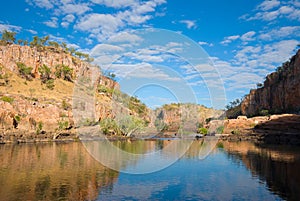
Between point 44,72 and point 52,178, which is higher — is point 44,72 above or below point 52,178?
above

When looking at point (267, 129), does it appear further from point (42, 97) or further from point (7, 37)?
point (7, 37)

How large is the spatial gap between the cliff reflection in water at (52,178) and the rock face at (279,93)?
6697 centimetres

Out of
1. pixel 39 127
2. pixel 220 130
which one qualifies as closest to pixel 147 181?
pixel 39 127

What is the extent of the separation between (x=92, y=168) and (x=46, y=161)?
7.40 m

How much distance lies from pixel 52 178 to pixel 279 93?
8615 cm

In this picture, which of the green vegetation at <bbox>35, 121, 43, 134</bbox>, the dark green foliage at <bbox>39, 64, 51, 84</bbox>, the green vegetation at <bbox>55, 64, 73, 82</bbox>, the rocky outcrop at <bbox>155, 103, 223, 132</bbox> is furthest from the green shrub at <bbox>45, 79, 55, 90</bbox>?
the rocky outcrop at <bbox>155, 103, 223, 132</bbox>

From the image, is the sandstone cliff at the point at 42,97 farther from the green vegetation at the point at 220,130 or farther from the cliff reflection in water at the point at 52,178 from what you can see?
the cliff reflection in water at the point at 52,178

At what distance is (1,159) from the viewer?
1323 inches

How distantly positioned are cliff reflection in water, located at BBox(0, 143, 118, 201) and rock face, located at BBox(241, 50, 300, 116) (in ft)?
220

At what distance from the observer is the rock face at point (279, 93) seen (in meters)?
79.0

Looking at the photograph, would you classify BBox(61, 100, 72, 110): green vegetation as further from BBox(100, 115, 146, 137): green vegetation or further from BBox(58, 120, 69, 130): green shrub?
BBox(100, 115, 146, 137): green vegetation

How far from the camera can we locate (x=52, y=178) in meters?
24.1

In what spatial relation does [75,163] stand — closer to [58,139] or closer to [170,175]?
[170,175]

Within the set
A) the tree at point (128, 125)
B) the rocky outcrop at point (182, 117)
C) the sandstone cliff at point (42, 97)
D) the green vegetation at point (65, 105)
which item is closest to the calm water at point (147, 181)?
the sandstone cliff at point (42, 97)
